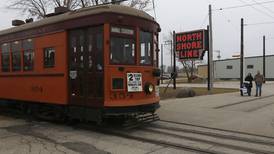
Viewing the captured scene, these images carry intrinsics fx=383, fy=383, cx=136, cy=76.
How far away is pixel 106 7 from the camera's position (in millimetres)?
10117

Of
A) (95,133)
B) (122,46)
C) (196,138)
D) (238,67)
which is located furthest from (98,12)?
(238,67)

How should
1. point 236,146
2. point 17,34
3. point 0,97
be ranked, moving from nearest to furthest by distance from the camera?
point 236,146 < point 17,34 < point 0,97

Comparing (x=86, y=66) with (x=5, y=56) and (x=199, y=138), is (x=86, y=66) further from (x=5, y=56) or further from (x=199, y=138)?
(x=5, y=56)

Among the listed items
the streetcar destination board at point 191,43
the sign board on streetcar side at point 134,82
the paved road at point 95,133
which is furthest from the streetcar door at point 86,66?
the streetcar destination board at point 191,43

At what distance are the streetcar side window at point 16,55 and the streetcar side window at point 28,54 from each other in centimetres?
39

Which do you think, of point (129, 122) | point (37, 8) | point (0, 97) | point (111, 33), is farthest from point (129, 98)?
point (37, 8)

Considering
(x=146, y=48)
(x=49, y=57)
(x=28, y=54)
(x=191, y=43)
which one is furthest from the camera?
(x=191, y=43)

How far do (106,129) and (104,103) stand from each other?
114 cm

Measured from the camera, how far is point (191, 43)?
25938mm

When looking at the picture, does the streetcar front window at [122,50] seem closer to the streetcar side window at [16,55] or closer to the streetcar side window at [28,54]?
the streetcar side window at [28,54]

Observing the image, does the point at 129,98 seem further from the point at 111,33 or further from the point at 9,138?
the point at 9,138

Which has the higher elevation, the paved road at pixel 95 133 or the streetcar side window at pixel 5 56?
the streetcar side window at pixel 5 56

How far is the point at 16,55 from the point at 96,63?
4.23 meters

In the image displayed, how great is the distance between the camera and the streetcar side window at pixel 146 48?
10.6m
